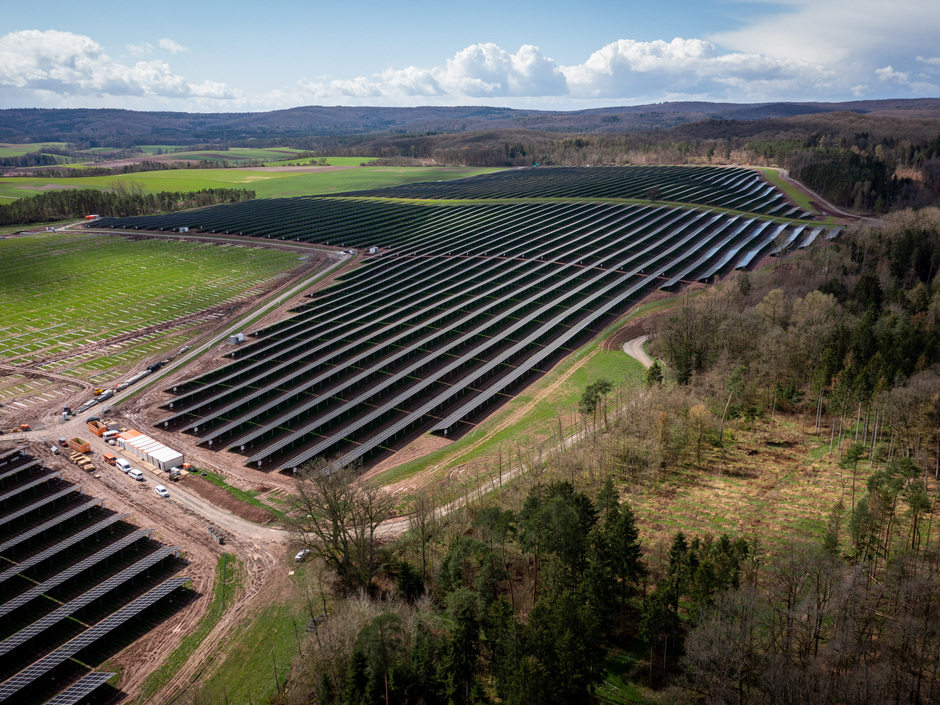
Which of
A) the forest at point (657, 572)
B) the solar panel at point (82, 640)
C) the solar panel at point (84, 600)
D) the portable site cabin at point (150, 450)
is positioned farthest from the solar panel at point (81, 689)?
the portable site cabin at point (150, 450)

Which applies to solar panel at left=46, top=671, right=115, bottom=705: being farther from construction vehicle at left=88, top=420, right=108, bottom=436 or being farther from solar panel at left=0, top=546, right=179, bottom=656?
construction vehicle at left=88, top=420, right=108, bottom=436

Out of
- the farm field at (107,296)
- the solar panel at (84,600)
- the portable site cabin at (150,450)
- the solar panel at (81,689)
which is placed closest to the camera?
the solar panel at (81,689)

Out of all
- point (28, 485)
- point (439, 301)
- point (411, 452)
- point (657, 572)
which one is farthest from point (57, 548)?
point (439, 301)

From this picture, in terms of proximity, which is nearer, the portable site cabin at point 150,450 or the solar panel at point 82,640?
the solar panel at point 82,640

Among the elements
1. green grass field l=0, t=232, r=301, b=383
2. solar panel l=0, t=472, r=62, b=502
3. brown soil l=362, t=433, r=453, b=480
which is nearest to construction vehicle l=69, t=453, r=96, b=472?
solar panel l=0, t=472, r=62, b=502

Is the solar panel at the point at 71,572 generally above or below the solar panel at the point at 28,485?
below

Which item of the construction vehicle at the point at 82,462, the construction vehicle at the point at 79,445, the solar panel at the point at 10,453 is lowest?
the construction vehicle at the point at 82,462

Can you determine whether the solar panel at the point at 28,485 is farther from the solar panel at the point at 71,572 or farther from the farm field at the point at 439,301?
the solar panel at the point at 71,572

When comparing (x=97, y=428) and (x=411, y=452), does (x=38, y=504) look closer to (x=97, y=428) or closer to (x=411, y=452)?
(x=97, y=428)
